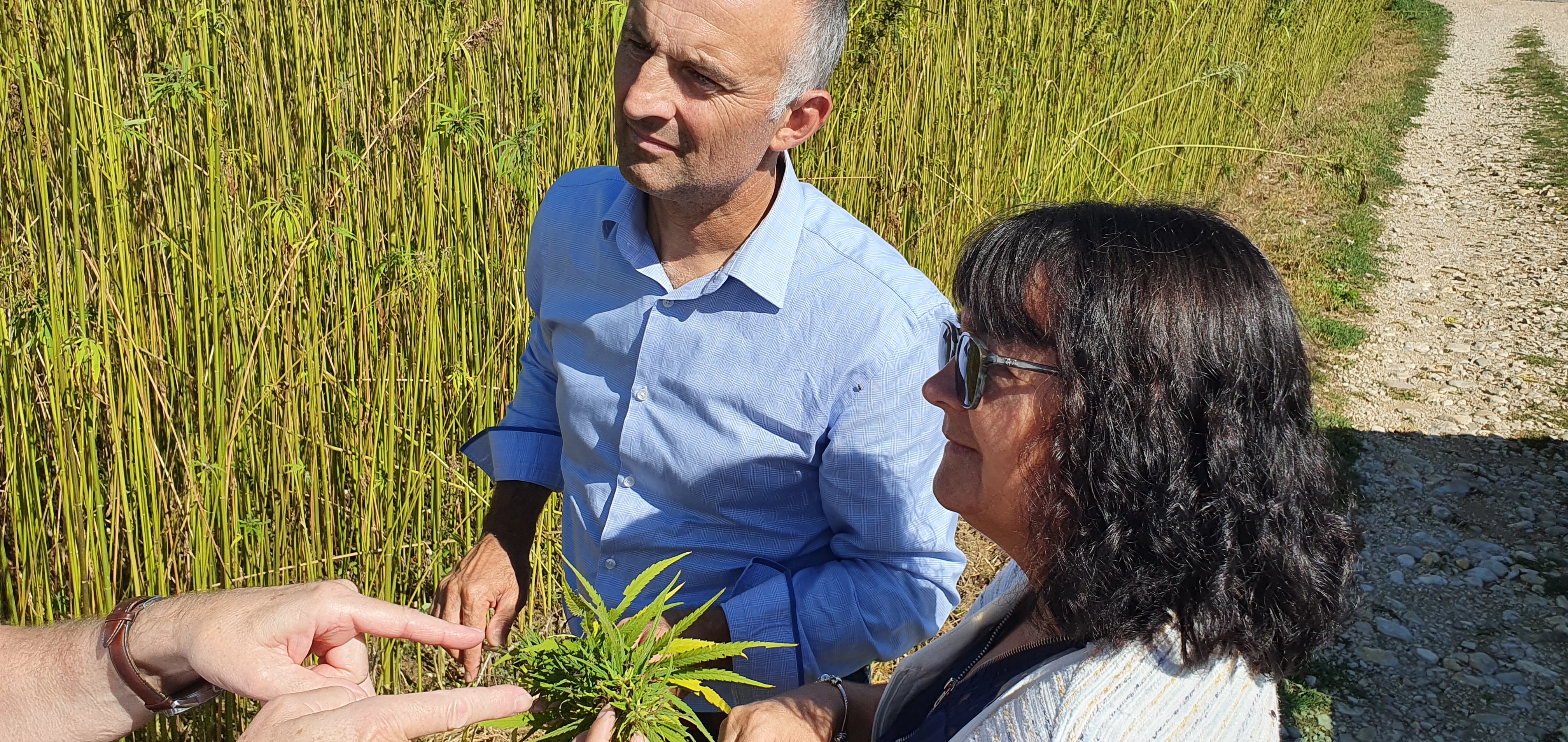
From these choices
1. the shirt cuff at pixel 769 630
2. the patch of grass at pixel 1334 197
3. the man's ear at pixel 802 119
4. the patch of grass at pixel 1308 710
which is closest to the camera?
the shirt cuff at pixel 769 630

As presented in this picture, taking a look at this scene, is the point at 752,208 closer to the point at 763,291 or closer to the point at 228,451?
the point at 763,291

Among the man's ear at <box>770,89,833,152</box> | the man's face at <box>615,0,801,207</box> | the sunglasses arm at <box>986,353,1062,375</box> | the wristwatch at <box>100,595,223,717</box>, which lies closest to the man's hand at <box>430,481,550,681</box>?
the wristwatch at <box>100,595,223,717</box>

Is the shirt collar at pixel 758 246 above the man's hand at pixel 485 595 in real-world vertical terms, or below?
above

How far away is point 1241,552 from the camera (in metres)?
1.17

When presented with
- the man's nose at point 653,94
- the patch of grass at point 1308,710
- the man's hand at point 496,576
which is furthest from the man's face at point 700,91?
the patch of grass at point 1308,710

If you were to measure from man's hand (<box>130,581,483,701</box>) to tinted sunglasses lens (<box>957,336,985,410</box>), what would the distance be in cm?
72

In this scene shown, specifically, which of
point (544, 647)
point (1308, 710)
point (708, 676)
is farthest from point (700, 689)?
point (1308, 710)

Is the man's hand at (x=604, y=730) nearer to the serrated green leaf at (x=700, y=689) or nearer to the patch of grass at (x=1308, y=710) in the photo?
the serrated green leaf at (x=700, y=689)

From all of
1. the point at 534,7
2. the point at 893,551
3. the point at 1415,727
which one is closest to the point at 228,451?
the point at 893,551

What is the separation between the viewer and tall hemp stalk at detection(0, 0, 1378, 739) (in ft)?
5.64

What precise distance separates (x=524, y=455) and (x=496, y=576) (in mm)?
243

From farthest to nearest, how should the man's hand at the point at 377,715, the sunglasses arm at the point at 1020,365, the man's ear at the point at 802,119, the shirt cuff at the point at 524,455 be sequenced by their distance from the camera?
the shirt cuff at the point at 524,455
the man's ear at the point at 802,119
the sunglasses arm at the point at 1020,365
the man's hand at the point at 377,715

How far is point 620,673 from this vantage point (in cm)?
116

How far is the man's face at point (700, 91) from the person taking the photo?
4.91ft
